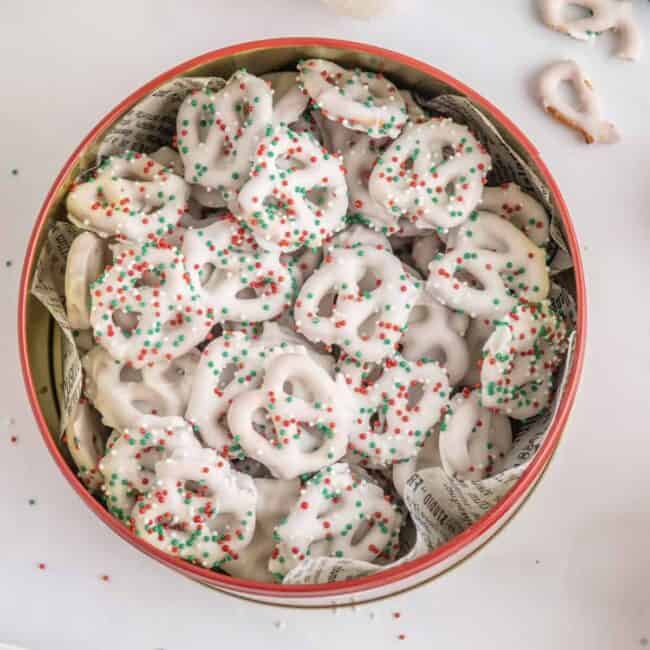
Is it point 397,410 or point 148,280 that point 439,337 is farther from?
point 148,280

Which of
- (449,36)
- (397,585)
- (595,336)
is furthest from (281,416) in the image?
(449,36)

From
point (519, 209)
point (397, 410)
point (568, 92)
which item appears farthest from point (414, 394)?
point (568, 92)

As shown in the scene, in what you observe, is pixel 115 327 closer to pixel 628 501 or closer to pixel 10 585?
pixel 10 585

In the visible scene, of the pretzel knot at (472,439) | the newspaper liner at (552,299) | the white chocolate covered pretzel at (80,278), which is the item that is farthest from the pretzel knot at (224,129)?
the pretzel knot at (472,439)

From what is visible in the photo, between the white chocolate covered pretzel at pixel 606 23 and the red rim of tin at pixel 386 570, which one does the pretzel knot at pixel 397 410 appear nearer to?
the red rim of tin at pixel 386 570

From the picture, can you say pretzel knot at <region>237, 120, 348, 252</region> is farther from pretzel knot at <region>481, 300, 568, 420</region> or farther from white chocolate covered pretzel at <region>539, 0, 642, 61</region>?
white chocolate covered pretzel at <region>539, 0, 642, 61</region>

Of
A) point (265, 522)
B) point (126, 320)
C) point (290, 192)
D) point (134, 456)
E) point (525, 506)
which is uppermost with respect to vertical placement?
point (290, 192)
